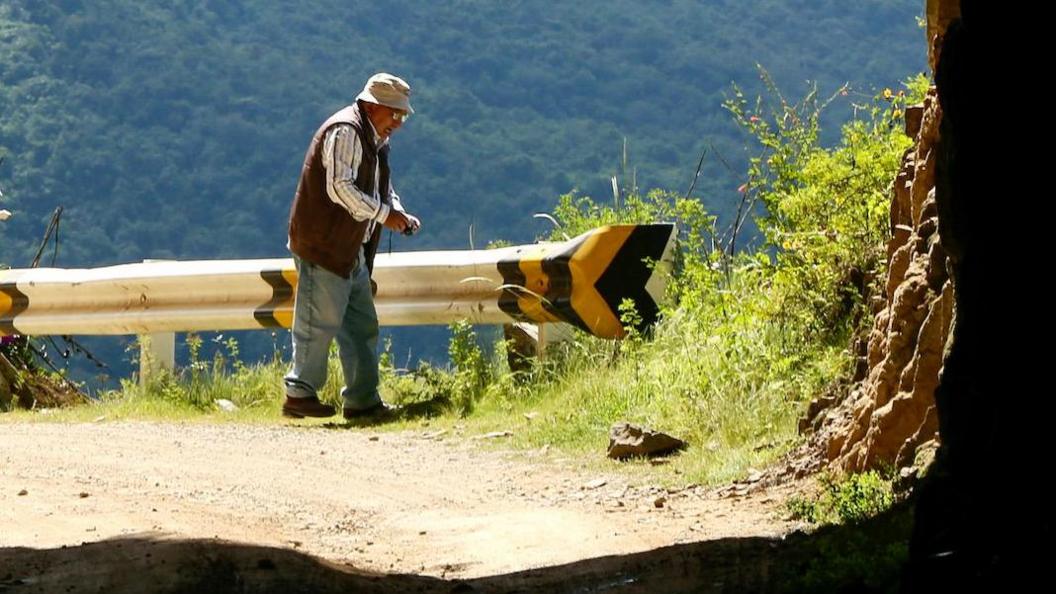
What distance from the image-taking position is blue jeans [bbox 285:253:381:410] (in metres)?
12.7

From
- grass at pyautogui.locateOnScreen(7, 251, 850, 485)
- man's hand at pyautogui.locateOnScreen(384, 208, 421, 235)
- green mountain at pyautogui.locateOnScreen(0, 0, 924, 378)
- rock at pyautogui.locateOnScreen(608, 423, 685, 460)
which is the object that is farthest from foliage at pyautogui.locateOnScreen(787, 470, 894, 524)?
green mountain at pyautogui.locateOnScreen(0, 0, 924, 378)

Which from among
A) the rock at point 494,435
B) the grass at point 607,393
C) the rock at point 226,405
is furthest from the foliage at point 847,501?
the rock at point 226,405

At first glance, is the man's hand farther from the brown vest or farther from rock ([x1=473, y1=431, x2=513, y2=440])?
rock ([x1=473, y1=431, x2=513, y2=440])

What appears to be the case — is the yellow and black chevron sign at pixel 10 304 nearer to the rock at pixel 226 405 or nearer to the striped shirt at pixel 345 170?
the rock at pixel 226 405

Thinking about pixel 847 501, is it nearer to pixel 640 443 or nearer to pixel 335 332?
pixel 640 443

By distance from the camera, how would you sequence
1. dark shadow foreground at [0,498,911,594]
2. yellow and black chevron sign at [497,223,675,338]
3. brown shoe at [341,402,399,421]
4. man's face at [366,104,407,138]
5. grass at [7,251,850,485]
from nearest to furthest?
dark shadow foreground at [0,498,911,594], grass at [7,251,850,485], man's face at [366,104,407,138], brown shoe at [341,402,399,421], yellow and black chevron sign at [497,223,675,338]

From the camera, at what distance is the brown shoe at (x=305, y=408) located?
12703mm

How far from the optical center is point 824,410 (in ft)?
28.4

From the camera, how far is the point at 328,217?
12.6 metres

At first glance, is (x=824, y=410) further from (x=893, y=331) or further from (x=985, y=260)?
(x=985, y=260)

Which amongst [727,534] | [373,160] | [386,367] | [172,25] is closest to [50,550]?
[727,534]

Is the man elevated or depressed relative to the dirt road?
elevated

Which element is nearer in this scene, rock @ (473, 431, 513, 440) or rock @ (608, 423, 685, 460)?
rock @ (608, 423, 685, 460)

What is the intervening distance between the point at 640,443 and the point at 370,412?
3.56m
